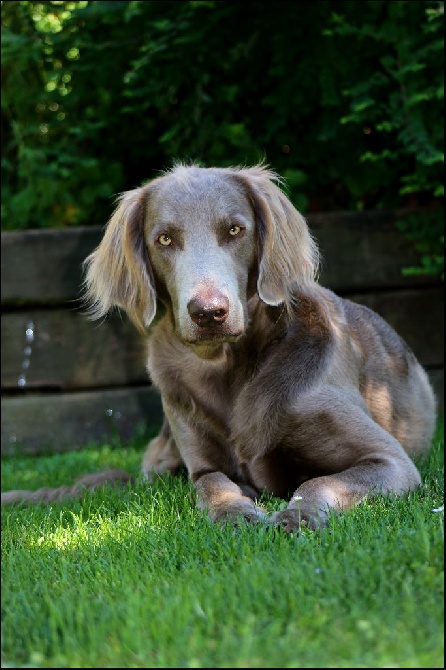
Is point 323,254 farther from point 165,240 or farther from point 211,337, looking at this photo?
point 211,337

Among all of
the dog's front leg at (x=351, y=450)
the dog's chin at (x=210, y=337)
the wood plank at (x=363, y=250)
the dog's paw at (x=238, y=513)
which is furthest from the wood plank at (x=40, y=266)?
the dog's paw at (x=238, y=513)

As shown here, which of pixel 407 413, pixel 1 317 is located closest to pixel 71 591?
pixel 407 413

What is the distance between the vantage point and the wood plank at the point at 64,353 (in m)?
6.14

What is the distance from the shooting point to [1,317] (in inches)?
243

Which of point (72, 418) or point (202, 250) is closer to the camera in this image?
point (202, 250)

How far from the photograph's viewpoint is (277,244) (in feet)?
12.7

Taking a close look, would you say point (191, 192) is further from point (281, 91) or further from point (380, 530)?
point (281, 91)

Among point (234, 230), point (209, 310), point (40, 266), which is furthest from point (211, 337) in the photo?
point (40, 266)

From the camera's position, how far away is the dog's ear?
12.8ft

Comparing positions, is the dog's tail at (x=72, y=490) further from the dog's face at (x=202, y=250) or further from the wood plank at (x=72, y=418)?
the wood plank at (x=72, y=418)

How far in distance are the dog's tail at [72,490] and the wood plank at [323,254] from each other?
66.8 inches

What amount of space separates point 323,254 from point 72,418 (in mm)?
1888

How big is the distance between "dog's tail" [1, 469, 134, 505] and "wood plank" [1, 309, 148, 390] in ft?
4.59

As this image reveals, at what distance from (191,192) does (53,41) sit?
2.89m
